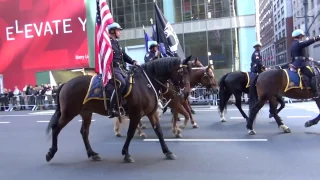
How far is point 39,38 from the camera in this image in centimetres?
3045

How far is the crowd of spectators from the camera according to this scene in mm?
22188

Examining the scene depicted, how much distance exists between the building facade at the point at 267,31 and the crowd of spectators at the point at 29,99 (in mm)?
88616

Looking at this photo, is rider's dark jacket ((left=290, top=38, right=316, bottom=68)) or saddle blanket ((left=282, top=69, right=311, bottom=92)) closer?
rider's dark jacket ((left=290, top=38, right=316, bottom=68))

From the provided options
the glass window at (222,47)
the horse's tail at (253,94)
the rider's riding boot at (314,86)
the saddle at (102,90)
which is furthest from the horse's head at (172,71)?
the glass window at (222,47)

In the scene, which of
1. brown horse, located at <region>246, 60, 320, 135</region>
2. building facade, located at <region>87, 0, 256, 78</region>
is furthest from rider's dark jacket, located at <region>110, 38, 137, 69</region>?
building facade, located at <region>87, 0, 256, 78</region>

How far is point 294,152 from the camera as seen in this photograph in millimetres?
7062

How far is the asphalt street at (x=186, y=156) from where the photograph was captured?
5.92 m

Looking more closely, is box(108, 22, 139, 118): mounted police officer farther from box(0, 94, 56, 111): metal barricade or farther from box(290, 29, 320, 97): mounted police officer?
box(0, 94, 56, 111): metal barricade

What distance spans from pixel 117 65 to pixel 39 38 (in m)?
25.6

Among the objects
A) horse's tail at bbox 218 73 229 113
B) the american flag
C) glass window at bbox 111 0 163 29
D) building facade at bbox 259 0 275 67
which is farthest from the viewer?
building facade at bbox 259 0 275 67

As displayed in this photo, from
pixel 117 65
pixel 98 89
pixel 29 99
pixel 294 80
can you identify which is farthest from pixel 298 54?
pixel 29 99

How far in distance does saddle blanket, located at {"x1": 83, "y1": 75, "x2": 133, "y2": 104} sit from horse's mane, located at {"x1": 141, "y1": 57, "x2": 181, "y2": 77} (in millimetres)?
461

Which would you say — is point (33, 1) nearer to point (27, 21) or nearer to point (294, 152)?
point (27, 21)

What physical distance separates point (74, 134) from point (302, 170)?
7058 mm
